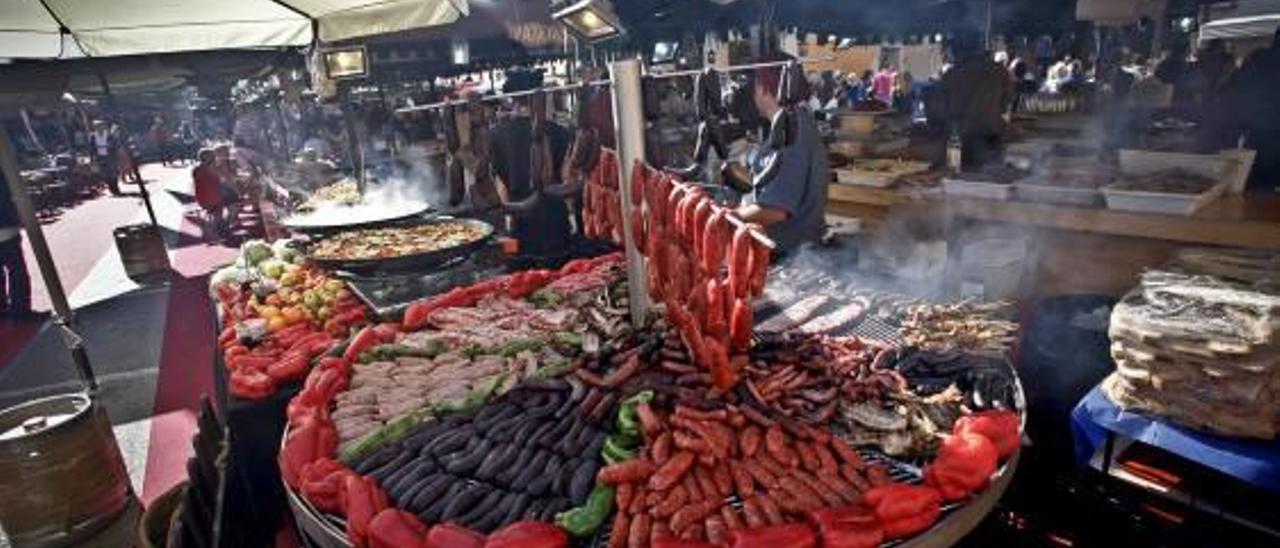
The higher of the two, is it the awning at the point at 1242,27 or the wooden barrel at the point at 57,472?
the awning at the point at 1242,27

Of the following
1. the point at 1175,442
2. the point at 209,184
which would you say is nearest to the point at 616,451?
the point at 1175,442

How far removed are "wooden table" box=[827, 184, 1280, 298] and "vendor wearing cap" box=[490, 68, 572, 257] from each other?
145 inches

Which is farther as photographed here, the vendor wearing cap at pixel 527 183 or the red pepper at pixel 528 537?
the vendor wearing cap at pixel 527 183

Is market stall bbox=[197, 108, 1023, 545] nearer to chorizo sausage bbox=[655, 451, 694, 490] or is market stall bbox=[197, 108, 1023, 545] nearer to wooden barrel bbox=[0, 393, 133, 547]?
chorizo sausage bbox=[655, 451, 694, 490]

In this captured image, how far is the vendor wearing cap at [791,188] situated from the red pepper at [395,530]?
3.06 meters

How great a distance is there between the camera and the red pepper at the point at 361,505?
8.10 feet

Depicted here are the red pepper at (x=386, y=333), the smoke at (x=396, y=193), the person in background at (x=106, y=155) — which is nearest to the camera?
the red pepper at (x=386, y=333)

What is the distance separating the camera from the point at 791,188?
198 inches

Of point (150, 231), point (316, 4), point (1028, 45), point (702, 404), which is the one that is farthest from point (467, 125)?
point (1028, 45)

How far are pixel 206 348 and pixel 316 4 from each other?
4.95m

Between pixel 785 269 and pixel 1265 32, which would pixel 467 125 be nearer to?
pixel 785 269

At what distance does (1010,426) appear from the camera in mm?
2666

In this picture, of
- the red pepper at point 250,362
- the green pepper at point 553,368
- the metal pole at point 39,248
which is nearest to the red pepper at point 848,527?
the green pepper at point 553,368

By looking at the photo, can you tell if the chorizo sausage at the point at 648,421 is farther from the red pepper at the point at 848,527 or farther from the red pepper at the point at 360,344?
the red pepper at the point at 360,344
